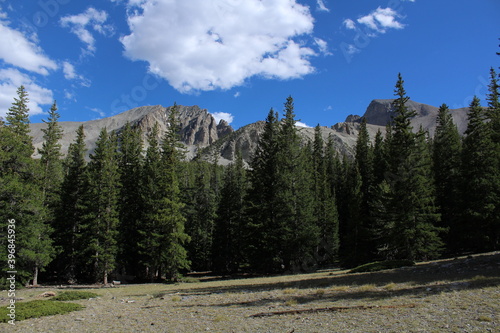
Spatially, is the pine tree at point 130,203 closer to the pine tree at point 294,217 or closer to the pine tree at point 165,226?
the pine tree at point 165,226

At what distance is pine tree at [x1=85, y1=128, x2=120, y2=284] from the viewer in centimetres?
3014

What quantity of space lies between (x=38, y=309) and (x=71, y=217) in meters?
24.2

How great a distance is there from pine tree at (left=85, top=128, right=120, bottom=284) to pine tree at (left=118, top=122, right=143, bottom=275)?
6.81 ft

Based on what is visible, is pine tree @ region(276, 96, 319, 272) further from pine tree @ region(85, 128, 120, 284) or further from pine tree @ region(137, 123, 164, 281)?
pine tree @ region(85, 128, 120, 284)

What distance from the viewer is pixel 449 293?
1045cm

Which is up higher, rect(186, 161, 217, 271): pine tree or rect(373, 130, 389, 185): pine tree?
rect(373, 130, 389, 185): pine tree

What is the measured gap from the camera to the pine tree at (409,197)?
2567 cm

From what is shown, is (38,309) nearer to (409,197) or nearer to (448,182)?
(409,197)

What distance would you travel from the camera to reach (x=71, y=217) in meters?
33.7

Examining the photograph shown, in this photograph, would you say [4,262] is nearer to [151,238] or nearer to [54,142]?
[151,238]

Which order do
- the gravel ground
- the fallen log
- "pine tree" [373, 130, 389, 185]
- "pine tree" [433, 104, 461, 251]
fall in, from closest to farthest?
the gravel ground → the fallen log → "pine tree" [433, 104, 461, 251] → "pine tree" [373, 130, 389, 185]

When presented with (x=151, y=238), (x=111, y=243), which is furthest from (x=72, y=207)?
(x=151, y=238)

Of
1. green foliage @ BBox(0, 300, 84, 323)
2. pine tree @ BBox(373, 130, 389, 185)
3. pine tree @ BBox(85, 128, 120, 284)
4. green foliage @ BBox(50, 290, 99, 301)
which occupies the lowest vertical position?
green foliage @ BBox(50, 290, 99, 301)

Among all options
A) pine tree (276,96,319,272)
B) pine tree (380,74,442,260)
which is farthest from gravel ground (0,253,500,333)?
pine tree (276,96,319,272)
